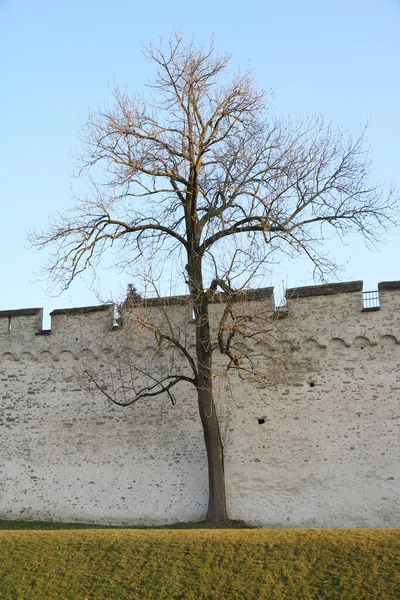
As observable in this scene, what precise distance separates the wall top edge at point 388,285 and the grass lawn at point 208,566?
5.19 m

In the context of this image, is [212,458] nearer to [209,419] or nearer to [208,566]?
[209,419]

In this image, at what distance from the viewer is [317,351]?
15688 mm

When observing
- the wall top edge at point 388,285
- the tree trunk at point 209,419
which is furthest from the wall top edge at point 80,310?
the wall top edge at point 388,285

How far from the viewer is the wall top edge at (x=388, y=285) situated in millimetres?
15344

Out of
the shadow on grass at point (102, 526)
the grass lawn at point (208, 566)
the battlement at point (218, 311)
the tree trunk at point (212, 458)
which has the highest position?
the battlement at point (218, 311)

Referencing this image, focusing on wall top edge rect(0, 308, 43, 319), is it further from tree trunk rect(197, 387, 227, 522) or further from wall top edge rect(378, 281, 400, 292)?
wall top edge rect(378, 281, 400, 292)

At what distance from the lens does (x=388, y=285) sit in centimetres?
1540

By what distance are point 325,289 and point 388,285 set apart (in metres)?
1.17

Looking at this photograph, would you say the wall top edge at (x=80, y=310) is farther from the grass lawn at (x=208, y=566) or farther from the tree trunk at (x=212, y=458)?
the grass lawn at (x=208, y=566)

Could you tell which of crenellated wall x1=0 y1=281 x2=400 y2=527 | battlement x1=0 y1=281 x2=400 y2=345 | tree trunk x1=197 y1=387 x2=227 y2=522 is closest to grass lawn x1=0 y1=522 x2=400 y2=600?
tree trunk x1=197 y1=387 x2=227 y2=522

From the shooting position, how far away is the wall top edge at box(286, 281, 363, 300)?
613 inches


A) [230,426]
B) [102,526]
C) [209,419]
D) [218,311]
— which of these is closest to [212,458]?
[209,419]

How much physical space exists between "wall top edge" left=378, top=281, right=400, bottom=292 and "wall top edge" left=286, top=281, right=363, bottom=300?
368mm

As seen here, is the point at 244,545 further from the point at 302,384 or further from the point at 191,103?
the point at 191,103
